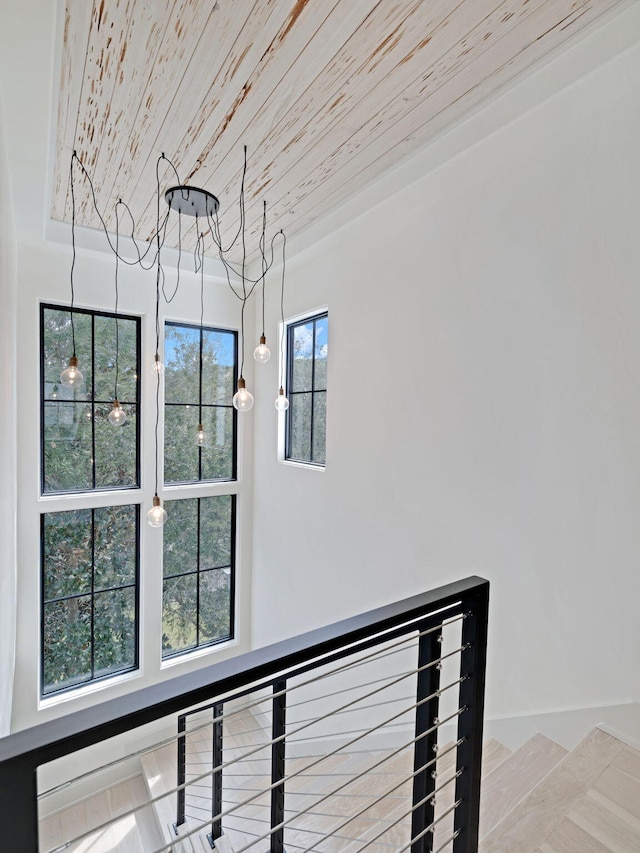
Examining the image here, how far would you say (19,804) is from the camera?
1.91 ft

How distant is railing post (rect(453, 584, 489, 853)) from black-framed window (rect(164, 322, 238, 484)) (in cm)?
326

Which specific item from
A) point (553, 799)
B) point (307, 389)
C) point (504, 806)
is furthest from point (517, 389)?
point (307, 389)

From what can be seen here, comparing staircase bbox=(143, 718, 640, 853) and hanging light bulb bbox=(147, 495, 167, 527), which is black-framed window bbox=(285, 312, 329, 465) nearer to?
hanging light bulb bbox=(147, 495, 167, 527)

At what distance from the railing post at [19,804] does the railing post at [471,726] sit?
0.93 m

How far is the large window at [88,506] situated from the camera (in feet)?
11.5

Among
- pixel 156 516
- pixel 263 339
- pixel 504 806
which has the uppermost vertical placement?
pixel 263 339

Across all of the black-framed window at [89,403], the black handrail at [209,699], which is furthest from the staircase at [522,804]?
the black-framed window at [89,403]

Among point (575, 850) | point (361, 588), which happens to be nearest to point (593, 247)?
point (575, 850)

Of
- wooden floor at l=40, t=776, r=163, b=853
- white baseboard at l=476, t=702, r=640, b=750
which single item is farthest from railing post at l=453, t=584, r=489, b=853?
wooden floor at l=40, t=776, r=163, b=853

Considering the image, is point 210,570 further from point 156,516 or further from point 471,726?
point 471,726

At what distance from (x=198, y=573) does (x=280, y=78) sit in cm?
390

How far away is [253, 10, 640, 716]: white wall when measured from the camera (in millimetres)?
1633

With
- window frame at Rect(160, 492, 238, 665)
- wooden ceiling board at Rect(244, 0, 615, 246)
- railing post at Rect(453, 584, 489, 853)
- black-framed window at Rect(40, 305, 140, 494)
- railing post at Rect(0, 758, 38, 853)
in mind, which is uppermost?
wooden ceiling board at Rect(244, 0, 615, 246)

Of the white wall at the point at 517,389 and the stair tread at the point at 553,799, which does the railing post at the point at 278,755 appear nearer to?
the stair tread at the point at 553,799
